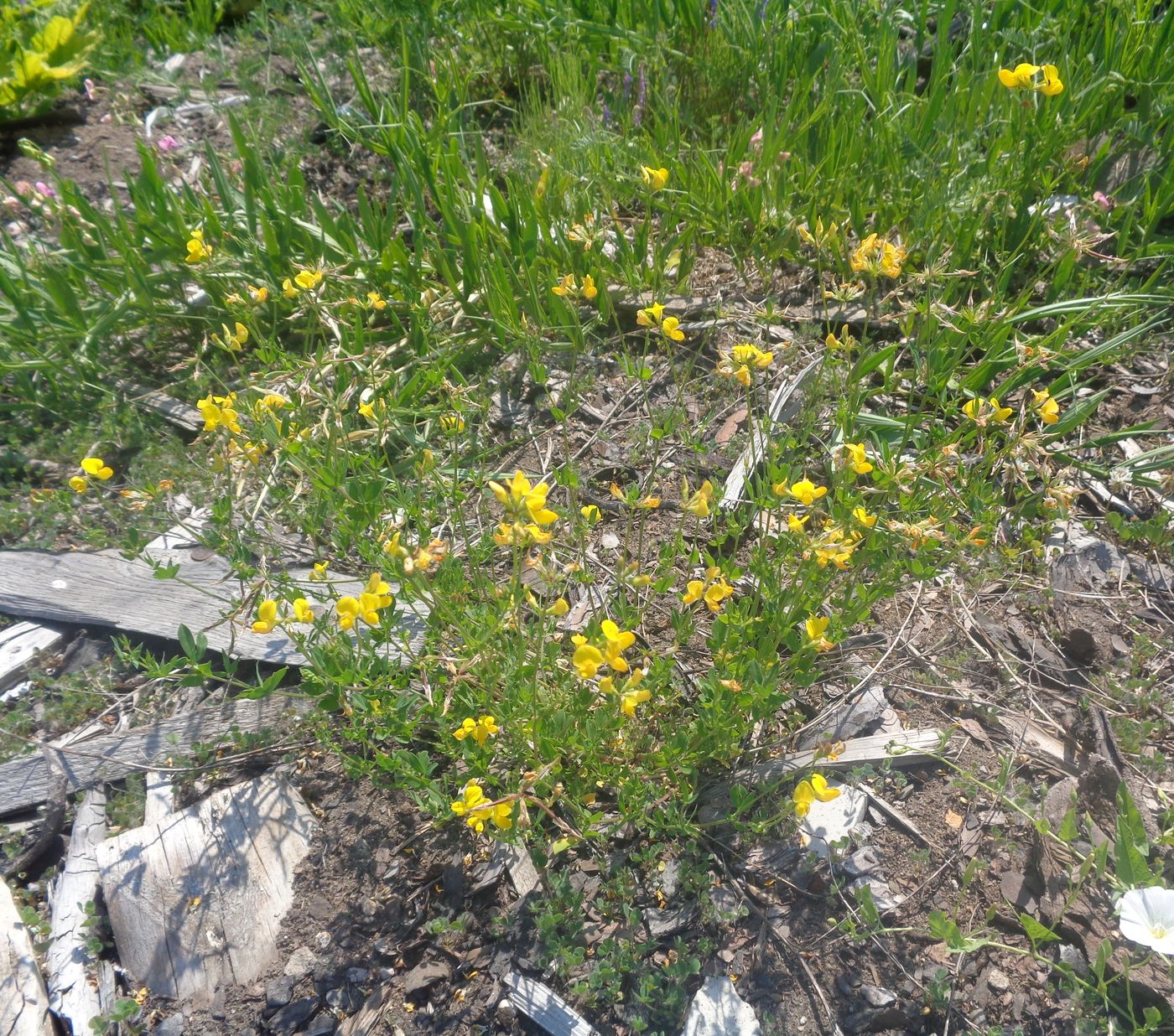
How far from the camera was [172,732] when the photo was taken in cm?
219

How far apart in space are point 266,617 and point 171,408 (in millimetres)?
1548

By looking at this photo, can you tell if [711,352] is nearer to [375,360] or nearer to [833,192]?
[833,192]

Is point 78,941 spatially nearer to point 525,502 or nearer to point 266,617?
point 266,617

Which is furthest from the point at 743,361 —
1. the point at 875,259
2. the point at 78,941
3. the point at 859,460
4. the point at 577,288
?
the point at 78,941

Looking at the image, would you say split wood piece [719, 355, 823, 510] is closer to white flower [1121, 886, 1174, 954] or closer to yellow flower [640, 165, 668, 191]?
yellow flower [640, 165, 668, 191]

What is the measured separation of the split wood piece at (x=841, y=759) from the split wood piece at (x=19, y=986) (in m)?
1.55

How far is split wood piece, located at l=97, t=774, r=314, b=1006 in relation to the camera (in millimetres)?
1845

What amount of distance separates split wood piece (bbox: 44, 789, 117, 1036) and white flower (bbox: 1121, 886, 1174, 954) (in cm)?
213

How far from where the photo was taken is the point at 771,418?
260 cm

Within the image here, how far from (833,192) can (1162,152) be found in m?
1.15

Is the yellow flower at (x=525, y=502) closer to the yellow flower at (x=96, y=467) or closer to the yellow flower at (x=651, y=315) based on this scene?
the yellow flower at (x=651, y=315)

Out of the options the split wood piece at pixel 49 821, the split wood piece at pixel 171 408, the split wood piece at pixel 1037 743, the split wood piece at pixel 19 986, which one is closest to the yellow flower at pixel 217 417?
the split wood piece at pixel 171 408

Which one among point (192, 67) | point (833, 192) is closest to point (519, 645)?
point (833, 192)

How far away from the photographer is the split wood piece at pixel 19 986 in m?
1.78
